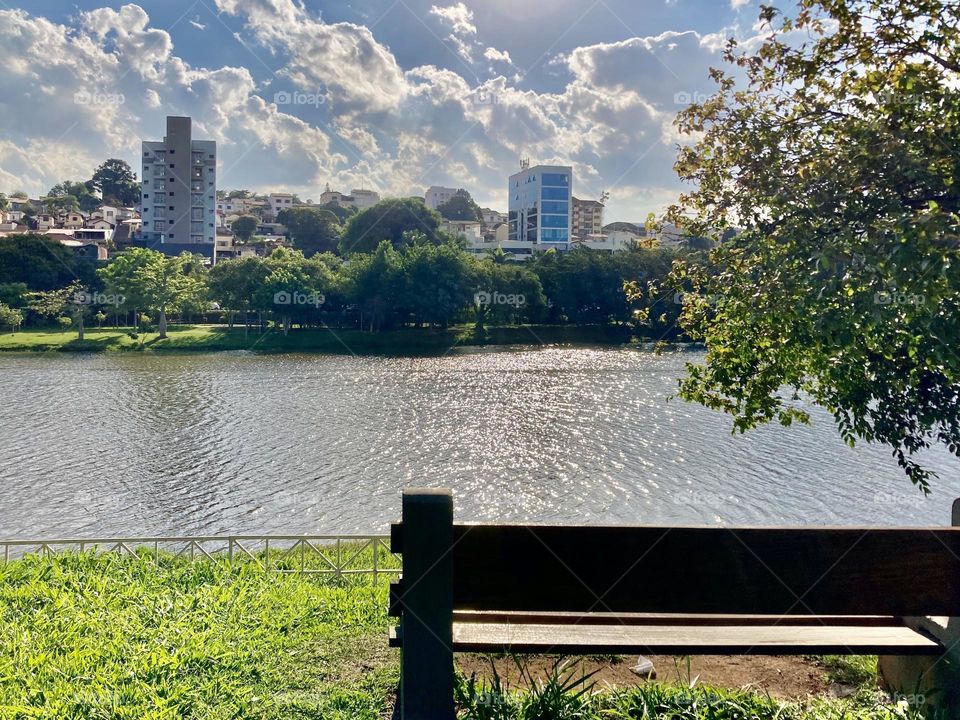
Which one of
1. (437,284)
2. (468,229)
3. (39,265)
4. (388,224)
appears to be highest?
(468,229)

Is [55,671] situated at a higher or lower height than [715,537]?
lower

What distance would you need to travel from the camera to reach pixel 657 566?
108 inches

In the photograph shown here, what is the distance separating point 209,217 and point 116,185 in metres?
49.7

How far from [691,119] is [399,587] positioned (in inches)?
217

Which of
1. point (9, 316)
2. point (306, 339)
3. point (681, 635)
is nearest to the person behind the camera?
point (681, 635)

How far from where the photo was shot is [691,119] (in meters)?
6.69

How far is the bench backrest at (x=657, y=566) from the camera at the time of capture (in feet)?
8.94

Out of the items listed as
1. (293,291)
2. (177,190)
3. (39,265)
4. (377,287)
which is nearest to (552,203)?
(177,190)

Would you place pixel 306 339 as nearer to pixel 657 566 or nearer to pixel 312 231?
pixel 312 231

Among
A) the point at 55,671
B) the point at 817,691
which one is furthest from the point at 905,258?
the point at 55,671

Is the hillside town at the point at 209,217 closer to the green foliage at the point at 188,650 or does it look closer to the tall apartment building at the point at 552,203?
the tall apartment building at the point at 552,203

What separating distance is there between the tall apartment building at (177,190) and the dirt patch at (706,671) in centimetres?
9810

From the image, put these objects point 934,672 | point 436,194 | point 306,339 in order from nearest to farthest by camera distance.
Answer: point 934,672 → point 306,339 → point 436,194

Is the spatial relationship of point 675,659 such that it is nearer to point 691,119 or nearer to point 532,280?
point 691,119
